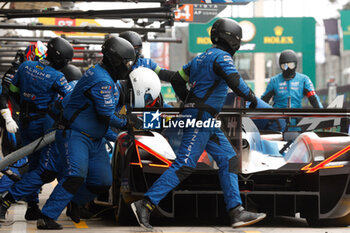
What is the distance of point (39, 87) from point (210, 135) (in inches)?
91.3

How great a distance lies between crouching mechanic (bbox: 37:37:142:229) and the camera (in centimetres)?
708

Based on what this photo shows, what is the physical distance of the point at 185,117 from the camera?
7.10 meters

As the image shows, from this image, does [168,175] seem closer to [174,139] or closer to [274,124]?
[174,139]

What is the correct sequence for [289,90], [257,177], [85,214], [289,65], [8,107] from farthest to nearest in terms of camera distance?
1. [289,65]
2. [289,90]
3. [8,107]
4. [85,214]
5. [257,177]

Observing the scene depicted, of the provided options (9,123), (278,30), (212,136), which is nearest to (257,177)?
(212,136)

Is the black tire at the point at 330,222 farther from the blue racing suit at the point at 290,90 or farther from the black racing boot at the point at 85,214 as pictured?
the blue racing suit at the point at 290,90

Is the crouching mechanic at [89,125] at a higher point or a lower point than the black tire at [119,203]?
higher

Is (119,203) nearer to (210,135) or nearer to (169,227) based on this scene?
(169,227)

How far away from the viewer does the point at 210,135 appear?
23.0 feet

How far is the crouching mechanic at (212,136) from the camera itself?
22.5 ft

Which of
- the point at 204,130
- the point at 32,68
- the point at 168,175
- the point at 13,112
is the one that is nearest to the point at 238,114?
the point at 204,130

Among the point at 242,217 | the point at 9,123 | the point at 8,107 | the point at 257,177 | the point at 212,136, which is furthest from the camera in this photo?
the point at 8,107

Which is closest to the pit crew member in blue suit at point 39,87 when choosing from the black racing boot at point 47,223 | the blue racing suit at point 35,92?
the blue racing suit at point 35,92

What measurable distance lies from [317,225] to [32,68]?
3444 mm
